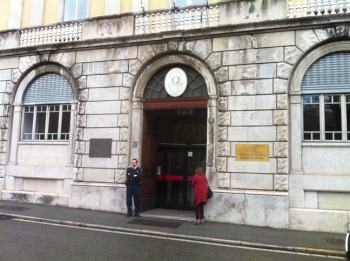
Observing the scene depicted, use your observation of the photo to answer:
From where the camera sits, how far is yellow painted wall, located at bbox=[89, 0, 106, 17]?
14256 millimetres

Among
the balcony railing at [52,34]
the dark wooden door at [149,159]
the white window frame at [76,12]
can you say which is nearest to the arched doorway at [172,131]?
the dark wooden door at [149,159]

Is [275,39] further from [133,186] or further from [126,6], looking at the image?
[133,186]

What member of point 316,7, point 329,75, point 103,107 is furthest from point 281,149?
point 103,107

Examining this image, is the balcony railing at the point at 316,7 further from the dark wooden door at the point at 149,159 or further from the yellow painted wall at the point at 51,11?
the yellow painted wall at the point at 51,11

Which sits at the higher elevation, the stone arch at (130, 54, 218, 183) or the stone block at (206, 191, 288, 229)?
the stone arch at (130, 54, 218, 183)

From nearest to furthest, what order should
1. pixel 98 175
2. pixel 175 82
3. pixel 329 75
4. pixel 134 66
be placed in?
1. pixel 329 75
2. pixel 175 82
3. pixel 98 175
4. pixel 134 66

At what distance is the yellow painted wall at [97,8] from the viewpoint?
14256 millimetres

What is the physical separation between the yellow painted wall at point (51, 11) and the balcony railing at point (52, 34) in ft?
4.39

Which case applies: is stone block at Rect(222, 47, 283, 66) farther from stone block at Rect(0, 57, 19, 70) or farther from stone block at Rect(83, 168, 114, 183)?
stone block at Rect(0, 57, 19, 70)

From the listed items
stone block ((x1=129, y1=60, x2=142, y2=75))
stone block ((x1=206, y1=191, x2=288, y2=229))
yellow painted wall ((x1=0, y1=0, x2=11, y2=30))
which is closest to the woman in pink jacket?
stone block ((x1=206, y1=191, x2=288, y2=229))

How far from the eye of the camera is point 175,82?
12.0 metres

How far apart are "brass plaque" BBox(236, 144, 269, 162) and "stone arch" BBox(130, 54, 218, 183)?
815 mm

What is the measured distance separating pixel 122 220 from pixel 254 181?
169 inches

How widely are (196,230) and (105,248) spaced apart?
118 inches
